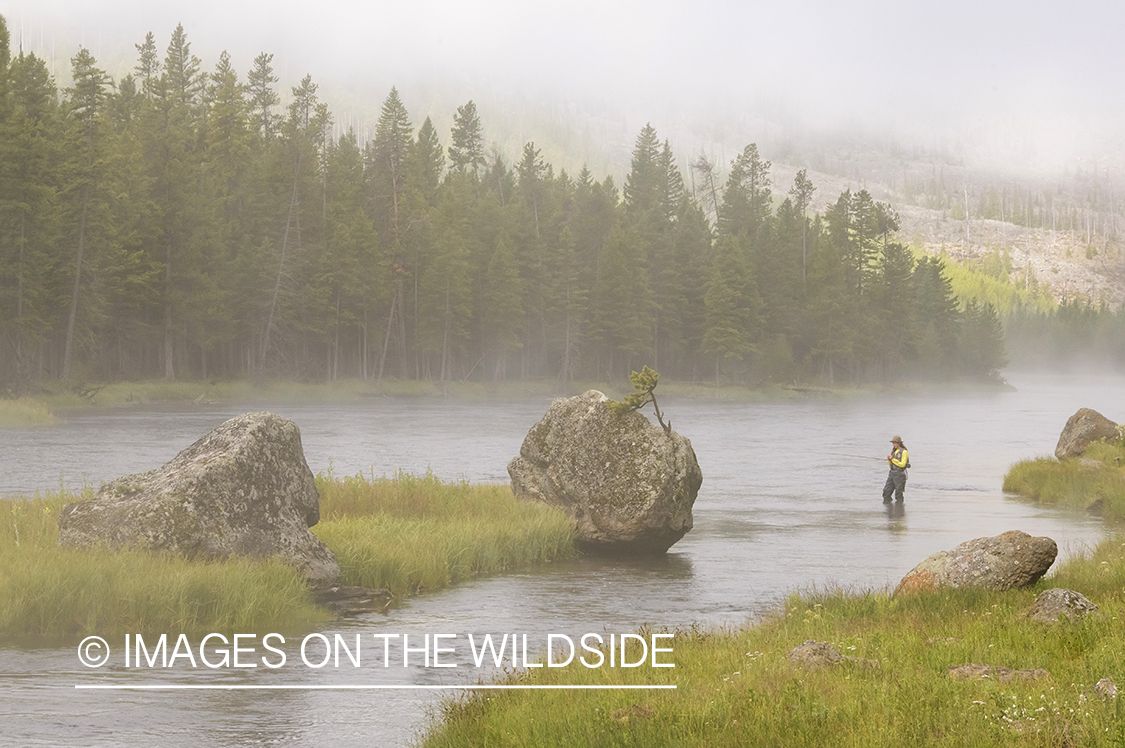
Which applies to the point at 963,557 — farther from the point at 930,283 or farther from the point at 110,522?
the point at 930,283

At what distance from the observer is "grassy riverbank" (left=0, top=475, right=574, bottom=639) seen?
597 inches

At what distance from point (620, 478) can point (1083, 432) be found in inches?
975

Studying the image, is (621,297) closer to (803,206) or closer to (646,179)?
(646,179)

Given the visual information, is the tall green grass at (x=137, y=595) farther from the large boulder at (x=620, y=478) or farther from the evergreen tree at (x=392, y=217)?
the evergreen tree at (x=392, y=217)

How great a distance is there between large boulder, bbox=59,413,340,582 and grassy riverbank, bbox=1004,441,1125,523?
22.3 metres

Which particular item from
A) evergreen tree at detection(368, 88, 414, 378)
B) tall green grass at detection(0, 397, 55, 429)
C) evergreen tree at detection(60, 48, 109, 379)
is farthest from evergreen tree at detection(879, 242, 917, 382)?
tall green grass at detection(0, 397, 55, 429)

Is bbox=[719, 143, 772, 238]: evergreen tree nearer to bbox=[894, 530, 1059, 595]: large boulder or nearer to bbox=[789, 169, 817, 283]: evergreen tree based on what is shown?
bbox=[789, 169, 817, 283]: evergreen tree

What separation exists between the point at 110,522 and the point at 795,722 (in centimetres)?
1197

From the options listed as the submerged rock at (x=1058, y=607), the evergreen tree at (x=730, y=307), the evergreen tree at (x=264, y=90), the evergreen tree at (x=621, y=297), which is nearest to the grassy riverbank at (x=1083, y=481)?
the submerged rock at (x=1058, y=607)

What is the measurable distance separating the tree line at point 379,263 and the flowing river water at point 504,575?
14245 millimetres

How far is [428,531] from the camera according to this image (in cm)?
2264

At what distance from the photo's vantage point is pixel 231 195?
96812 millimetres

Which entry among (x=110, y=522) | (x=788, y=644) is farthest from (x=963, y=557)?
(x=110, y=522)

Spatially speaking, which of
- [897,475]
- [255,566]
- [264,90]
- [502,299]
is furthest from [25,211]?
[264,90]
